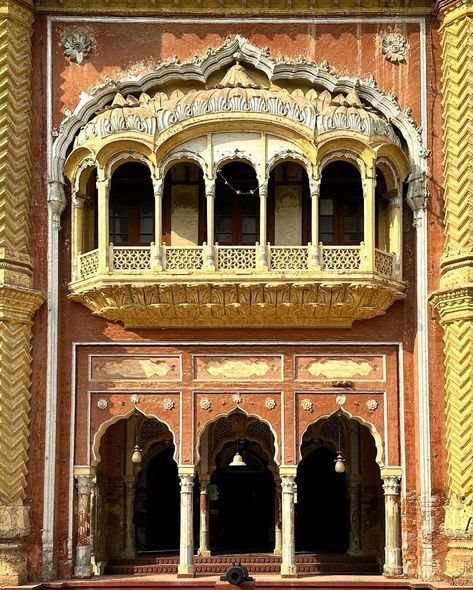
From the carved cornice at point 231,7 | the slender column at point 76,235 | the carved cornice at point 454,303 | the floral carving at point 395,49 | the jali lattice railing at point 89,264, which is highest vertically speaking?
the carved cornice at point 231,7

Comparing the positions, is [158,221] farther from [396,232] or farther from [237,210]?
[396,232]

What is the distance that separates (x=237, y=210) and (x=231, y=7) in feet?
10.8

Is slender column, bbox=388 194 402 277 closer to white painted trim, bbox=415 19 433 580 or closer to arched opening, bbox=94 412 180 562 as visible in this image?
white painted trim, bbox=415 19 433 580

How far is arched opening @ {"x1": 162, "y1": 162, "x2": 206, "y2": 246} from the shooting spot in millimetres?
19297

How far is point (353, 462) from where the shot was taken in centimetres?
2133

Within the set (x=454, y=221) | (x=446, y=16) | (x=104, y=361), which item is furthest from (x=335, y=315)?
(x=446, y=16)

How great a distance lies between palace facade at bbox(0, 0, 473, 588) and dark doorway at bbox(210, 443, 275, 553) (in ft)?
9.24

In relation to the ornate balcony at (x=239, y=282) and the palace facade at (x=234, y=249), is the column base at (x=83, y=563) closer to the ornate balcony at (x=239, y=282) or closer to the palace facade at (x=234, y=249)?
the palace facade at (x=234, y=249)

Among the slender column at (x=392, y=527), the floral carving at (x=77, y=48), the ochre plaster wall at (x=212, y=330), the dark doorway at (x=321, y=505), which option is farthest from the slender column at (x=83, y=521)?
the floral carving at (x=77, y=48)

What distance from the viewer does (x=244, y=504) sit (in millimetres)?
22984

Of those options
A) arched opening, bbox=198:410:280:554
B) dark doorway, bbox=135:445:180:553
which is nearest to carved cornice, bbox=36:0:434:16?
arched opening, bbox=198:410:280:554

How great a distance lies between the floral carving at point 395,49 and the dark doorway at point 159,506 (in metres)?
8.22

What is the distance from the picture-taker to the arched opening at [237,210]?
764 inches

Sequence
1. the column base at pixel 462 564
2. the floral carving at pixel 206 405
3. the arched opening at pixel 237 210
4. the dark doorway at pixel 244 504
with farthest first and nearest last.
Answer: the dark doorway at pixel 244 504, the arched opening at pixel 237 210, the floral carving at pixel 206 405, the column base at pixel 462 564
